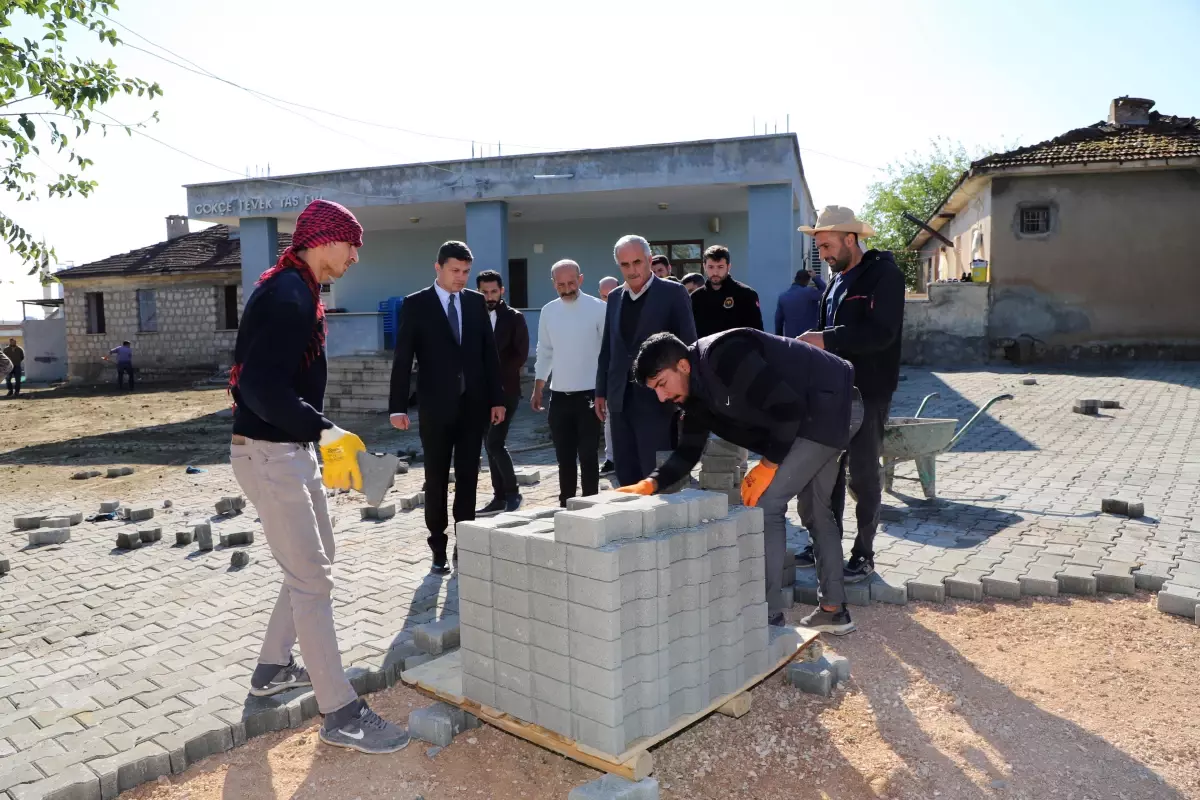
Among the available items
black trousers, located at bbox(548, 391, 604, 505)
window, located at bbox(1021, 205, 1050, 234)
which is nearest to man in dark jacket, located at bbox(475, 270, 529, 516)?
black trousers, located at bbox(548, 391, 604, 505)

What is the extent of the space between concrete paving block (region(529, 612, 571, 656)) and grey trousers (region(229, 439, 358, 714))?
2.63ft

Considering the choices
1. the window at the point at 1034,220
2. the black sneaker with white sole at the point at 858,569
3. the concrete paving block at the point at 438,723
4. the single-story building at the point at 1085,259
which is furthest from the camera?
the window at the point at 1034,220

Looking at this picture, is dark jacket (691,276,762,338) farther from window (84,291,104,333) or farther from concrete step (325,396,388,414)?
window (84,291,104,333)

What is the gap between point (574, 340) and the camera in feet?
20.7

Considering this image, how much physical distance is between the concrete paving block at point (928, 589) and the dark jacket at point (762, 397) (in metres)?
1.38

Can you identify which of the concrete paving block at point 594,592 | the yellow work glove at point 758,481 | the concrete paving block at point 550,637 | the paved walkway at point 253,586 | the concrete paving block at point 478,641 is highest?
the yellow work glove at point 758,481

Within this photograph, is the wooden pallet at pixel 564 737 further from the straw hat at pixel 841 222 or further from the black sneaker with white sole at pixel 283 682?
the straw hat at pixel 841 222

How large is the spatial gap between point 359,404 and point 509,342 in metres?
9.37

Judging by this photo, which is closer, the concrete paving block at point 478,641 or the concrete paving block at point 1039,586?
the concrete paving block at point 478,641

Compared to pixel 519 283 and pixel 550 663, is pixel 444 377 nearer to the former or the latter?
pixel 550 663

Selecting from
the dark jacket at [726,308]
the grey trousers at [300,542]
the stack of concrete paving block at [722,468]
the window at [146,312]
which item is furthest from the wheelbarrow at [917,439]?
the window at [146,312]

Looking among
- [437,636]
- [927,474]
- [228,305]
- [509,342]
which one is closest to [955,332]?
[927,474]

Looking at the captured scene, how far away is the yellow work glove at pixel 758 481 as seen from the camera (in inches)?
152

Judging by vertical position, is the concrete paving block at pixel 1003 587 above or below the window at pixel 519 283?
below
